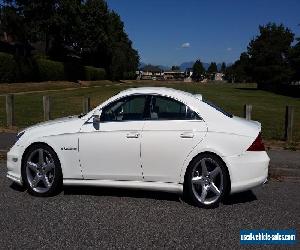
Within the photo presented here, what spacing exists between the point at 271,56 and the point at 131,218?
85.3 meters

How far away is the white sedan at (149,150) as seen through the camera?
643 cm

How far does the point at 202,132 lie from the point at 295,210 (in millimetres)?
1590

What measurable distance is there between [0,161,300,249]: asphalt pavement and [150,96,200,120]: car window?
1.18m

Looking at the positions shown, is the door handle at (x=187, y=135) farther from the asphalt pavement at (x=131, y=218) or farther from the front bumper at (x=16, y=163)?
the front bumper at (x=16, y=163)

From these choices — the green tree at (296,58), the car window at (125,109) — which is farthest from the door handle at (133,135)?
the green tree at (296,58)

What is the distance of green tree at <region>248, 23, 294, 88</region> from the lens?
269 feet

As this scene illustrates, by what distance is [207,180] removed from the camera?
6441 mm

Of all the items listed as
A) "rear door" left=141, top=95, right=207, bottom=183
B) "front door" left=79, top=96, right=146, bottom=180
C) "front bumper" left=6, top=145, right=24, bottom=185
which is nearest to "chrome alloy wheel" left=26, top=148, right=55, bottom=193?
"front bumper" left=6, top=145, right=24, bottom=185

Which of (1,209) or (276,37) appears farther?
(276,37)

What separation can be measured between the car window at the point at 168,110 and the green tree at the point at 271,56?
72.9 meters

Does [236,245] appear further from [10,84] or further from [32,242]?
[10,84]

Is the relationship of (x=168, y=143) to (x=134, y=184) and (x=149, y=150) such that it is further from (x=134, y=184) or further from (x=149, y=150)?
(x=134, y=184)

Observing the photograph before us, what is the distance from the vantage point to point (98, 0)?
76562mm

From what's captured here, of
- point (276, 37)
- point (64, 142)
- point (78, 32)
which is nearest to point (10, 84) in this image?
point (78, 32)
